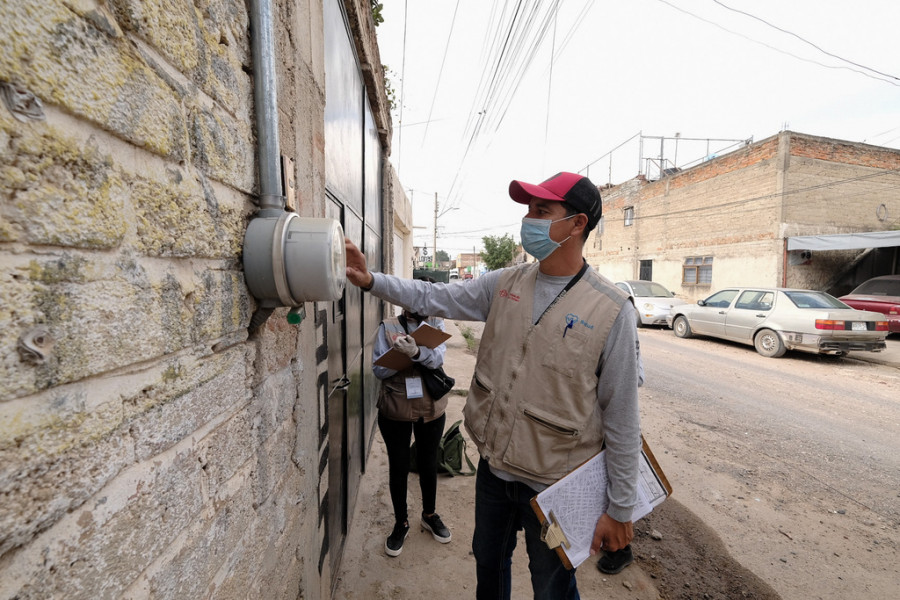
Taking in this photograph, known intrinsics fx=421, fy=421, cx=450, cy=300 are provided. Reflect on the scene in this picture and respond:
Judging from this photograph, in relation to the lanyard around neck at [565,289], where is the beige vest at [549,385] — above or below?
below

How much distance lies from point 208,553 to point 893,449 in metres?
6.18

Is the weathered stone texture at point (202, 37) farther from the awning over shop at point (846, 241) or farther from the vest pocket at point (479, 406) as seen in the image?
the awning over shop at point (846, 241)

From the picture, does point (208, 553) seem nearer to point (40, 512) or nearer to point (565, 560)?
point (40, 512)

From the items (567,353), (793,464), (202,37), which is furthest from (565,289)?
(793,464)

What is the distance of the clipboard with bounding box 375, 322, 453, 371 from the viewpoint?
258cm

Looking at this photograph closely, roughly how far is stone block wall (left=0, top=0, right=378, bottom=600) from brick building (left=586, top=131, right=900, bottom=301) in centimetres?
1630

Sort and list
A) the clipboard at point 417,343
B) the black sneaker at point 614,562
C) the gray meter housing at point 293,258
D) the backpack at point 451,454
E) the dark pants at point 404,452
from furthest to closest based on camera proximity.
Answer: the backpack at point 451,454 < the dark pants at point 404,452 < the black sneaker at point 614,562 < the clipboard at point 417,343 < the gray meter housing at point 293,258

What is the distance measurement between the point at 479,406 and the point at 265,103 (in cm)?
139

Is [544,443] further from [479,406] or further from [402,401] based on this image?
[402,401]

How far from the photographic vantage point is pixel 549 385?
1.66m

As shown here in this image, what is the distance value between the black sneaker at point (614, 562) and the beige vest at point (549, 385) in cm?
158

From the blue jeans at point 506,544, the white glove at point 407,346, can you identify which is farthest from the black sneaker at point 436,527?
the white glove at point 407,346

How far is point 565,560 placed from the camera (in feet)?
5.18

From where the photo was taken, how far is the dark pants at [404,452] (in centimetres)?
284
